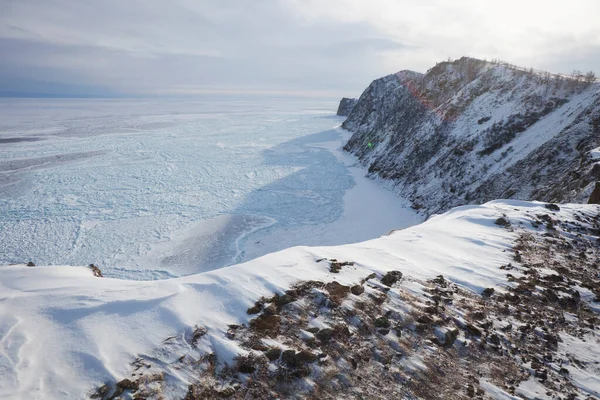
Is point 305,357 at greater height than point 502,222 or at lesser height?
lesser

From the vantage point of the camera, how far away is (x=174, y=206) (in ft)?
65.3

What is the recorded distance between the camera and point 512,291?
221 inches

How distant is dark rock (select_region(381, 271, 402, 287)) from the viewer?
545 centimetres

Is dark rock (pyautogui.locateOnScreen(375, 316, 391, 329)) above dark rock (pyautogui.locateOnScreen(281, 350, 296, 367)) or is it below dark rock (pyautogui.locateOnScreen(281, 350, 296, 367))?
above

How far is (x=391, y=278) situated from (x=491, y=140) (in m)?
20.5

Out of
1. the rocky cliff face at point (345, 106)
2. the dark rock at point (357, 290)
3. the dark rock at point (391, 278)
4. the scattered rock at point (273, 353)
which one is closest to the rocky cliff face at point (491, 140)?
the dark rock at point (391, 278)

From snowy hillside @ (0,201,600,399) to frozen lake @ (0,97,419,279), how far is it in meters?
9.25

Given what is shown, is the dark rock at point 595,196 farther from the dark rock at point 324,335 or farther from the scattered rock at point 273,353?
the scattered rock at point 273,353

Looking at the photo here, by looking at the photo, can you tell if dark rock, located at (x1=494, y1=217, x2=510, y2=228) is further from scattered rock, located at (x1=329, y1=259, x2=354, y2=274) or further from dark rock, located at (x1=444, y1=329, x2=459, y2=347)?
scattered rock, located at (x1=329, y1=259, x2=354, y2=274)

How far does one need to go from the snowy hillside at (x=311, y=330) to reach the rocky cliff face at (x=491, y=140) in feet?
29.1

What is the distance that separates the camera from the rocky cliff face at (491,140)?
1555cm

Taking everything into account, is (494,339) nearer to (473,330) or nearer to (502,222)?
(473,330)

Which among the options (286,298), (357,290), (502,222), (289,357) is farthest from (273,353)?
(502,222)

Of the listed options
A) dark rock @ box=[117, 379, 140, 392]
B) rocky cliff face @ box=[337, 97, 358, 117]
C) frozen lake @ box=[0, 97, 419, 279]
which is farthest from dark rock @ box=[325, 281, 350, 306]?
rocky cliff face @ box=[337, 97, 358, 117]
